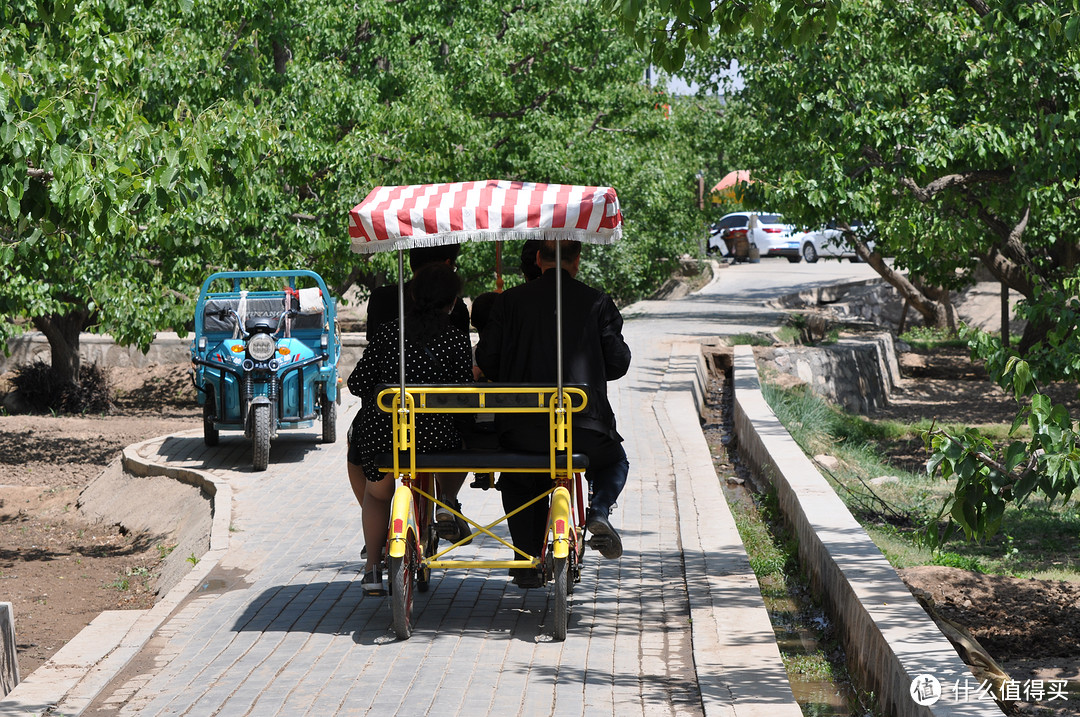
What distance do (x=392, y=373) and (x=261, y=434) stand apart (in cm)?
480

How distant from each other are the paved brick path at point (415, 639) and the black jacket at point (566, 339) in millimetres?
1029

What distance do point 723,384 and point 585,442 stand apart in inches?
515

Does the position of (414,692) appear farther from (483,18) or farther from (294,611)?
(483,18)

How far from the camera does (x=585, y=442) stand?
6109 mm

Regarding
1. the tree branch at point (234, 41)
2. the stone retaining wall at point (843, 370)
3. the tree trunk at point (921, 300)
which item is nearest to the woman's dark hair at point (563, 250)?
the tree branch at point (234, 41)

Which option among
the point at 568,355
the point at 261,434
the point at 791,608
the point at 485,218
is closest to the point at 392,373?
the point at 568,355

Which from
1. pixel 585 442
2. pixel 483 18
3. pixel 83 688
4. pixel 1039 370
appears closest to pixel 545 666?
pixel 585 442

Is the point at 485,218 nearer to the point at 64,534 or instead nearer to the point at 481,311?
the point at 481,311

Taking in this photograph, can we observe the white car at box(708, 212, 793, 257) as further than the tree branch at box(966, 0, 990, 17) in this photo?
Yes

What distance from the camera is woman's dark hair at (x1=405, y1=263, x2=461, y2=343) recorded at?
244 inches

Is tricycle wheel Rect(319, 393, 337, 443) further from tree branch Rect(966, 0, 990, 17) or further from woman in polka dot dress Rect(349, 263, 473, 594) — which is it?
tree branch Rect(966, 0, 990, 17)

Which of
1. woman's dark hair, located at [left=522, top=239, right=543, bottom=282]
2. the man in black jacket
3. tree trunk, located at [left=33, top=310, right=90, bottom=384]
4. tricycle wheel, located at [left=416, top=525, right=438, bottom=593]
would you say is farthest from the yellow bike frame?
tree trunk, located at [left=33, top=310, right=90, bottom=384]

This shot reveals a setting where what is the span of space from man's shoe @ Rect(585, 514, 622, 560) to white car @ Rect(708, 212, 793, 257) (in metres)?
40.5

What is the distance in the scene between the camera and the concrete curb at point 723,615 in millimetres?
4980
